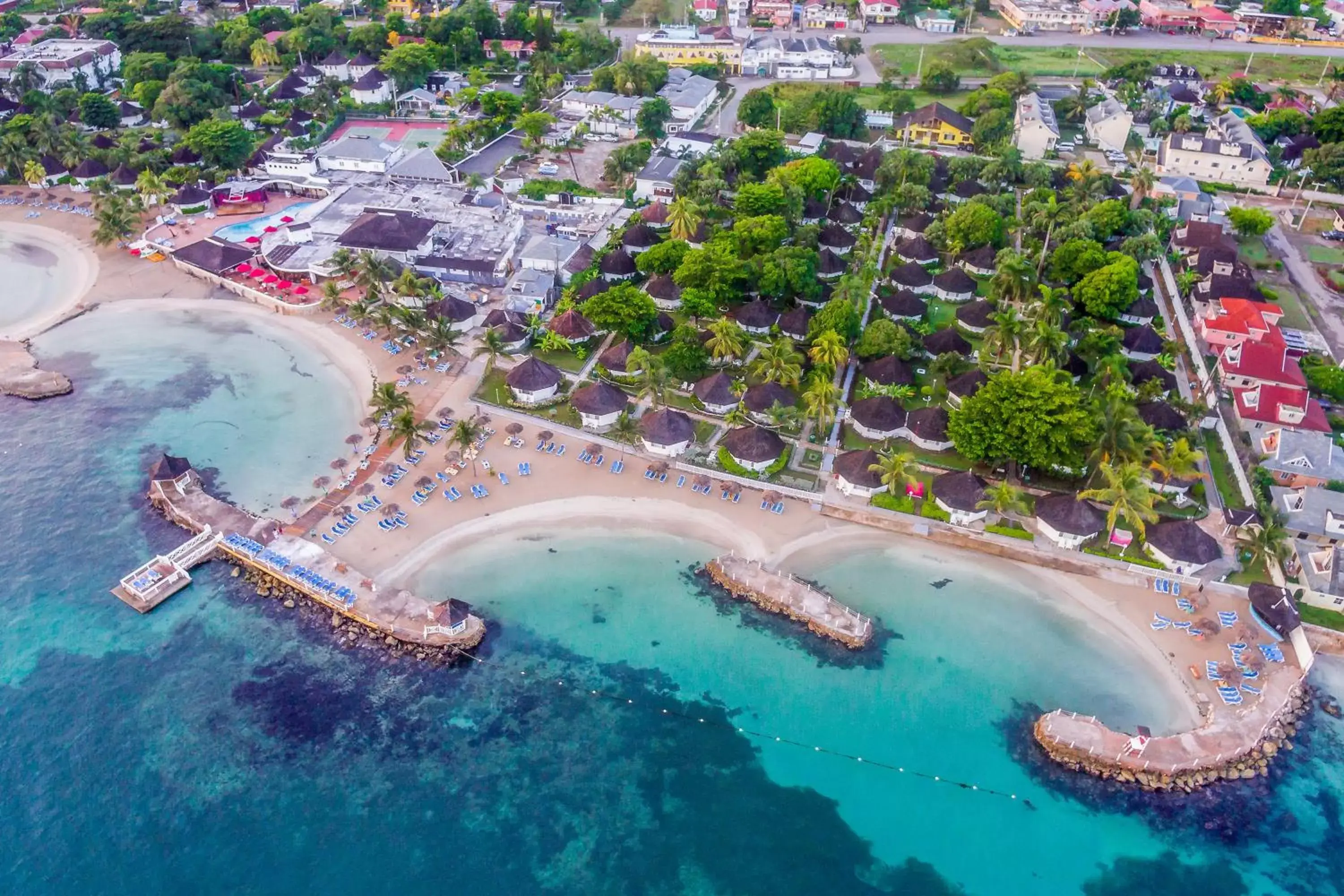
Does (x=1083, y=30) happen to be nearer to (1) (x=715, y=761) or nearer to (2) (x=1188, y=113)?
(2) (x=1188, y=113)

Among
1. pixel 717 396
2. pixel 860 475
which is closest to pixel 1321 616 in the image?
pixel 860 475

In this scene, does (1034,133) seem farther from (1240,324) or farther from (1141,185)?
(1240,324)

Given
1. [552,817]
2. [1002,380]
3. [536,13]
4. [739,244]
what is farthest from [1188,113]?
[552,817]

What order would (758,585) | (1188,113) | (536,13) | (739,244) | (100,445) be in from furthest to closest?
(536,13), (1188,113), (739,244), (100,445), (758,585)

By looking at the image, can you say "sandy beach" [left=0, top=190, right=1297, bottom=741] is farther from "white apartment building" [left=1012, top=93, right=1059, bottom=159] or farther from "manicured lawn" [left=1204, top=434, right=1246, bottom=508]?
"white apartment building" [left=1012, top=93, right=1059, bottom=159]

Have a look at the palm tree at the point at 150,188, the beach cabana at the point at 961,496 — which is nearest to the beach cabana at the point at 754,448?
the beach cabana at the point at 961,496

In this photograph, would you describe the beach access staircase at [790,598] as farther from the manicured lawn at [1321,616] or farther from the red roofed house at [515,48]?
the red roofed house at [515,48]

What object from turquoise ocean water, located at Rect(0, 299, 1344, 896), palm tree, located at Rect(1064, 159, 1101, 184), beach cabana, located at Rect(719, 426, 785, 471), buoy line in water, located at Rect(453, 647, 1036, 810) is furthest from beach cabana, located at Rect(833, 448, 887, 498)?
palm tree, located at Rect(1064, 159, 1101, 184)
